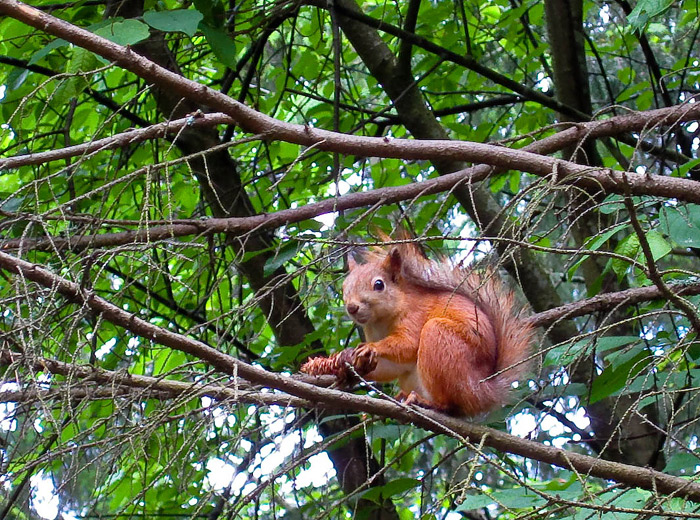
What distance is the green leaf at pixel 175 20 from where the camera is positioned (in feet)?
8.16

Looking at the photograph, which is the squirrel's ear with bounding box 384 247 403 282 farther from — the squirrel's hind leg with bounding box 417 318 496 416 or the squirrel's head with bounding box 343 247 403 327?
the squirrel's hind leg with bounding box 417 318 496 416

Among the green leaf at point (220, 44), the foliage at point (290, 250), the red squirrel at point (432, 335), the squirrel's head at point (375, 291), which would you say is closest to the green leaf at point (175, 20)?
the foliage at point (290, 250)

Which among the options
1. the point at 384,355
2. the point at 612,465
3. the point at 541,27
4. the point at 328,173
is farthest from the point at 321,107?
the point at 612,465

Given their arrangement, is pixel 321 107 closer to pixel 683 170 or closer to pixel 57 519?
pixel 683 170

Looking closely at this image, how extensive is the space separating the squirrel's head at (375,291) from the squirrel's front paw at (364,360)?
309 mm

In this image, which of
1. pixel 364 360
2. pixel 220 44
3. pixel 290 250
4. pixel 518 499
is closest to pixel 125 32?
pixel 220 44

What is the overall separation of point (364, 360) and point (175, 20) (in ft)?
4.14

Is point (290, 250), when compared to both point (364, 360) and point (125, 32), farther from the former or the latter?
point (125, 32)

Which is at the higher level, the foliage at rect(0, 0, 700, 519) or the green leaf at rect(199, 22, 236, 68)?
the green leaf at rect(199, 22, 236, 68)

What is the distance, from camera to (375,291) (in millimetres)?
3420

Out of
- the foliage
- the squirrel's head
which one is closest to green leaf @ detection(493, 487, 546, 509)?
the foliage

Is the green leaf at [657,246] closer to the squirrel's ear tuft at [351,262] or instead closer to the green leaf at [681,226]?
the green leaf at [681,226]

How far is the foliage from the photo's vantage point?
222cm

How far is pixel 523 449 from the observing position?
7.89 ft
